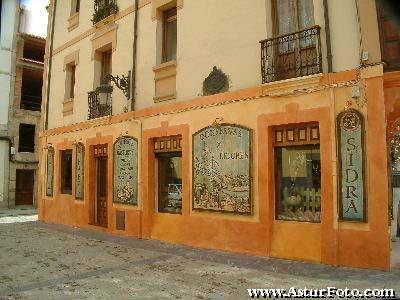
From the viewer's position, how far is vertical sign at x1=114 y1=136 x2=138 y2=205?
10.7 meters

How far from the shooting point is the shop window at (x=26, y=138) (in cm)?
2348

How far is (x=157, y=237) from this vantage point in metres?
9.90

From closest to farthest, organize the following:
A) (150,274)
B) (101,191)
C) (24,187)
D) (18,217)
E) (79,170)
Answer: (150,274)
(101,191)
(79,170)
(18,217)
(24,187)

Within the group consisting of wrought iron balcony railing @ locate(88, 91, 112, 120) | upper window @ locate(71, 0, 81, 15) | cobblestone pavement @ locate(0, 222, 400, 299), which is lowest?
cobblestone pavement @ locate(0, 222, 400, 299)

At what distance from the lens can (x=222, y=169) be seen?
8.45 metres

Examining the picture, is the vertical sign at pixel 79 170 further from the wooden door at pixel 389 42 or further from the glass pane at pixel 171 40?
the wooden door at pixel 389 42

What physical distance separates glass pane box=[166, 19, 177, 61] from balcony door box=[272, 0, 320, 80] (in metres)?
3.26

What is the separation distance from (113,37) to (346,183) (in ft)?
28.8

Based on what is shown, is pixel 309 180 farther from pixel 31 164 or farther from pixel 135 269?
pixel 31 164

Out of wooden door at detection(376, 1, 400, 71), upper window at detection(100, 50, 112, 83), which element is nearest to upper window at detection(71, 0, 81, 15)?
upper window at detection(100, 50, 112, 83)

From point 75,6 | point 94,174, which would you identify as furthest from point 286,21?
point 75,6

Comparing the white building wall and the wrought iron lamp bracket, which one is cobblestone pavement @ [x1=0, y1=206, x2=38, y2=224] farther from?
the wrought iron lamp bracket

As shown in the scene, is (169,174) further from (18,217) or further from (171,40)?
(18,217)

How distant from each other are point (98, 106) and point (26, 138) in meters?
14.0
